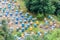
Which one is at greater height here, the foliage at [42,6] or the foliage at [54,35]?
the foliage at [42,6]

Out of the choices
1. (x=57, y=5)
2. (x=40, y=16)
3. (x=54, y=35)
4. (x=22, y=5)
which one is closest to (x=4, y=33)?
(x=54, y=35)

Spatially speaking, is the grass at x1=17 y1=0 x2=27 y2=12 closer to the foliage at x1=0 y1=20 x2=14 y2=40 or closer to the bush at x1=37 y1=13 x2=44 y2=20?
the bush at x1=37 y1=13 x2=44 y2=20

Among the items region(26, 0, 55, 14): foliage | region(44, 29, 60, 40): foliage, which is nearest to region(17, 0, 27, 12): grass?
region(26, 0, 55, 14): foliage

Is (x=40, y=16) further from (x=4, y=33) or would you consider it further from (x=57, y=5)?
(x=4, y=33)

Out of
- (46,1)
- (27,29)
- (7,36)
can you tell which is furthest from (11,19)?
(7,36)

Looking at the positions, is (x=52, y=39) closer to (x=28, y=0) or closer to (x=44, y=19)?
(x=44, y=19)

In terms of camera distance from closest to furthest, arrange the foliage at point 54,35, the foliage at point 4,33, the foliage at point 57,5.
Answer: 1. the foliage at point 4,33
2. the foliage at point 54,35
3. the foliage at point 57,5

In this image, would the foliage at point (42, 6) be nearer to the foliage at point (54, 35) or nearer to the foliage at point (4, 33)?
the foliage at point (54, 35)

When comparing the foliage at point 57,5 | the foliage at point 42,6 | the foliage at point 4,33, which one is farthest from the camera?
the foliage at point 57,5

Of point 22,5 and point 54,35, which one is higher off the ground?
point 22,5

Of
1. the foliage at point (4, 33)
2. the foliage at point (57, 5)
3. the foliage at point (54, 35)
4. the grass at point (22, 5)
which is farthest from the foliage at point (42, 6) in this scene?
the foliage at point (4, 33)

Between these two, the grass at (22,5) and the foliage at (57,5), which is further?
the grass at (22,5)
